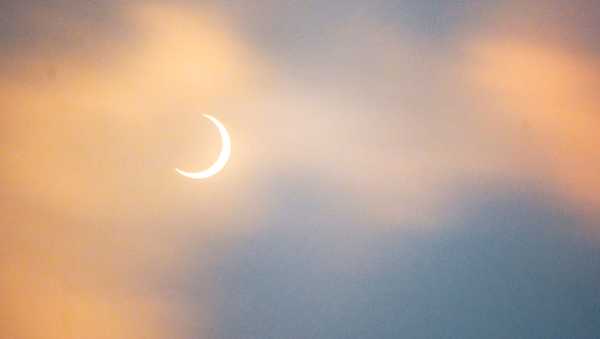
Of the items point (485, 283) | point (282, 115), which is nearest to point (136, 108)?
point (282, 115)

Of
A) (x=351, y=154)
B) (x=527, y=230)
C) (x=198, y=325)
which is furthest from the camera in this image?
(x=198, y=325)

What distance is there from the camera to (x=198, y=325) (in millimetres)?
3102

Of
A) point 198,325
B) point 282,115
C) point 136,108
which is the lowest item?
point 198,325

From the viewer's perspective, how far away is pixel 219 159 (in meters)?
2.72

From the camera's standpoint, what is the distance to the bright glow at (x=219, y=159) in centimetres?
268

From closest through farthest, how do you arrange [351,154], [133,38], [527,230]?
[133,38], [351,154], [527,230]

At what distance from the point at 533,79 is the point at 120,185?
226 cm

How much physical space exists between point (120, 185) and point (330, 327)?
1534mm

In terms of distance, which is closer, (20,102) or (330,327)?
(20,102)

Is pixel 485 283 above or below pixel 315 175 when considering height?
below

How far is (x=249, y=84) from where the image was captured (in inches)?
103

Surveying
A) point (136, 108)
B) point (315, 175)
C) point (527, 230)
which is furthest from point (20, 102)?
point (527, 230)

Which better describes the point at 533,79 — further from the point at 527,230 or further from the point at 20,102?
the point at 20,102

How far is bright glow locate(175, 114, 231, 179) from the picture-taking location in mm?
2676
